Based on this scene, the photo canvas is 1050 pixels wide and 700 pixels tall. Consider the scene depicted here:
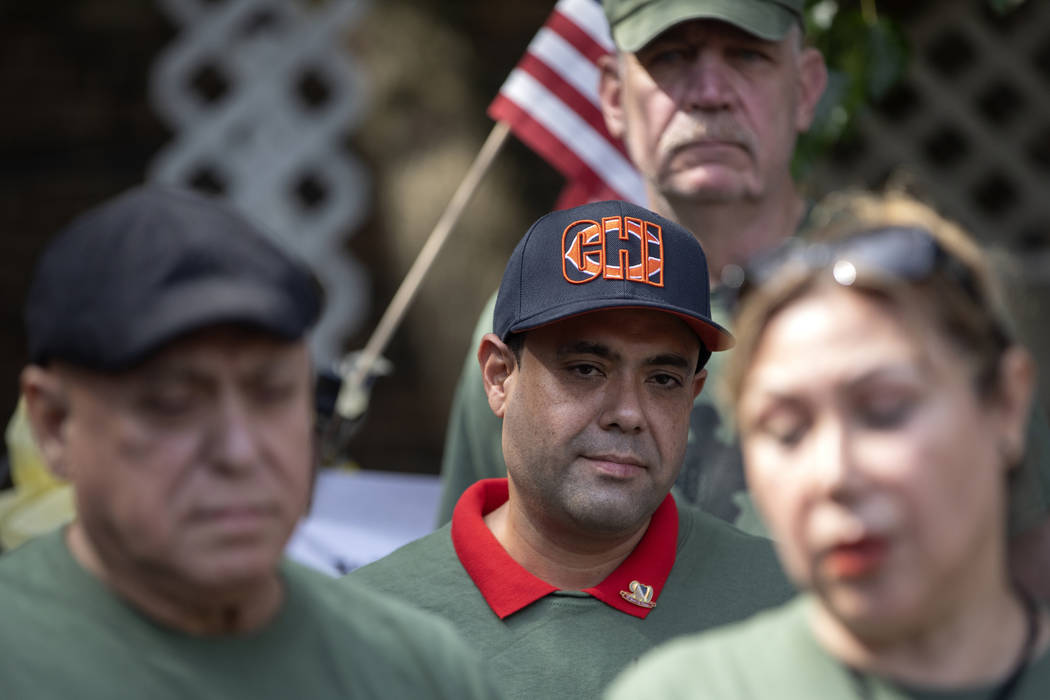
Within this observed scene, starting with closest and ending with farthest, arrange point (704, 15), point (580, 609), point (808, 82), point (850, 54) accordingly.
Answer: point (580, 609) < point (704, 15) < point (808, 82) < point (850, 54)

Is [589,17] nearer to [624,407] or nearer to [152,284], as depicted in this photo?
[624,407]

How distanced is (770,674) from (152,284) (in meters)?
0.63

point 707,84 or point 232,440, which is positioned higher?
point 232,440

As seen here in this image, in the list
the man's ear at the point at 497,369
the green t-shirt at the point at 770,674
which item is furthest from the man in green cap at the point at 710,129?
the green t-shirt at the point at 770,674

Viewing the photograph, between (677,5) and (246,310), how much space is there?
1494mm

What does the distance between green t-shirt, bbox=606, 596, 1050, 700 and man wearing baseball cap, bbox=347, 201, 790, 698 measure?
0.55m

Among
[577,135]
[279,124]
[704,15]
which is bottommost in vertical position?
[279,124]

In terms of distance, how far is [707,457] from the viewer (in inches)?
87.8

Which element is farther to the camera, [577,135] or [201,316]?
[577,135]

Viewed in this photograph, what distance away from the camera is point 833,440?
45.1 inches

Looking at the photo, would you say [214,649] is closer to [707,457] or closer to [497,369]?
[497,369]

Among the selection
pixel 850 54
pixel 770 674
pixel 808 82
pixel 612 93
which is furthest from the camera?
pixel 850 54

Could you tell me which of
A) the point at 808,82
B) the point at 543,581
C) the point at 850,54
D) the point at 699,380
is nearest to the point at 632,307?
the point at 699,380

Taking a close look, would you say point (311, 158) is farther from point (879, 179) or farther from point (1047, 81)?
point (1047, 81)
